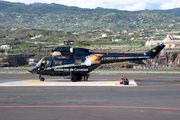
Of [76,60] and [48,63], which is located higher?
[76,60]

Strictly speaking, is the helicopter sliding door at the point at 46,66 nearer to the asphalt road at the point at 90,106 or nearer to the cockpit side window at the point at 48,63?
the cockpit side window at the point at 48,63

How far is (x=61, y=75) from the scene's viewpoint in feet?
92.2

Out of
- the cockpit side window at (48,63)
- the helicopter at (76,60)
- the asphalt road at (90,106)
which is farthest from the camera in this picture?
the cockpit side window at (48,63)

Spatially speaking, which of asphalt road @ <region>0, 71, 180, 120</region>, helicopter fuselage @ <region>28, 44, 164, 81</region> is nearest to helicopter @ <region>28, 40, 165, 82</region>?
helicopter fuselage @ <region>28, 44, 164, 81</region>

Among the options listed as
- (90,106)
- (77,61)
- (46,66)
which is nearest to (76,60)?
(77,61)

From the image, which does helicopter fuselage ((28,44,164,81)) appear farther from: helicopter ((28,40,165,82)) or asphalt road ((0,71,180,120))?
asphalt road ((0,71,180,120))

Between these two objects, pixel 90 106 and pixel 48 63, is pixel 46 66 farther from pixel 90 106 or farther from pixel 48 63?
pixel 90 106

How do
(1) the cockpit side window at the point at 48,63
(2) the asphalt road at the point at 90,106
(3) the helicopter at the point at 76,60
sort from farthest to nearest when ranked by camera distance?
(1) the cockpit side window at the point at 48,63 → (3) the helicopter at the point at 76,60 → (2) the asphalt road at the point at 90,106

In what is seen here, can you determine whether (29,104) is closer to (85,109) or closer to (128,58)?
(85,109)

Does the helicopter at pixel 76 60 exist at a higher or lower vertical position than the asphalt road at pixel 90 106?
higher

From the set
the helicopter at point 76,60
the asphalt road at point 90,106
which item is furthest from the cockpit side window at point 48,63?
the asphalt road at point 90,106

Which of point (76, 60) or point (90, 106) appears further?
point (76, 60)

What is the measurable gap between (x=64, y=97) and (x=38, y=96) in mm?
2230

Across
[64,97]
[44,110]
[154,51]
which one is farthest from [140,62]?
[44,110]
